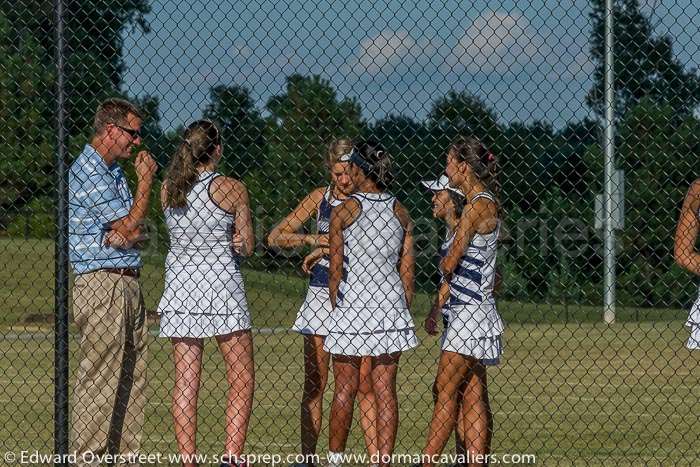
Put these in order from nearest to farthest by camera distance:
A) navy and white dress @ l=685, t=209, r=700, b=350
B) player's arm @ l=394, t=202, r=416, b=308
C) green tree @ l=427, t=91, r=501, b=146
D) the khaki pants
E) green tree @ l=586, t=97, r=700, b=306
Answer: navy and white dress @ l=685, t=209, r=700, b=350
player's arm @ l=394, t=202, r=416, b=308
the khaki pants
green tree @ l=427, t=91, r=501, b=146
green tree @ l=586, t=97, r=700, b=306

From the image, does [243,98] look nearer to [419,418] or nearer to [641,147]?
[419,418]

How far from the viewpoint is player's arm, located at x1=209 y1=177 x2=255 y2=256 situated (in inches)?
274

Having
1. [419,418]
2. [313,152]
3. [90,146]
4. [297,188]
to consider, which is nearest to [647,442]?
[419,418]

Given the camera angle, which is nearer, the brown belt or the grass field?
the brown belt

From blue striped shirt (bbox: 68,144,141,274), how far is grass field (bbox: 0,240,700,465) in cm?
161

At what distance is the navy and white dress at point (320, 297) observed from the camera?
7.26 meters

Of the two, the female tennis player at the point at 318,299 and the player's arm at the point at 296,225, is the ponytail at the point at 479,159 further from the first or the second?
the player's arm at the point at 296,225

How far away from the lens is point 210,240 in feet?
22.9

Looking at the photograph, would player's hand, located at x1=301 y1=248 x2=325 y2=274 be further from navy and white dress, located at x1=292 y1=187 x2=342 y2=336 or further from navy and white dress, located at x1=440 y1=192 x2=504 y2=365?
navy and white dress, located at x1=440 y1=192 x2=504 y2=365

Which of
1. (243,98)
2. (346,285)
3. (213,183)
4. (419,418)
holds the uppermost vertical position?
(243,98)

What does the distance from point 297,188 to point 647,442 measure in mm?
17364

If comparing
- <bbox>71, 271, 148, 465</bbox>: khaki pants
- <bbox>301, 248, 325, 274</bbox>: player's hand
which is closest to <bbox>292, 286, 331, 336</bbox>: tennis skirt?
<bbox>301, 248, 325, 274</bbox>: player's hand

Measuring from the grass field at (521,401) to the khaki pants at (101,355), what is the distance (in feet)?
3.93

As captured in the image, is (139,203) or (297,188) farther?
(297,188)
